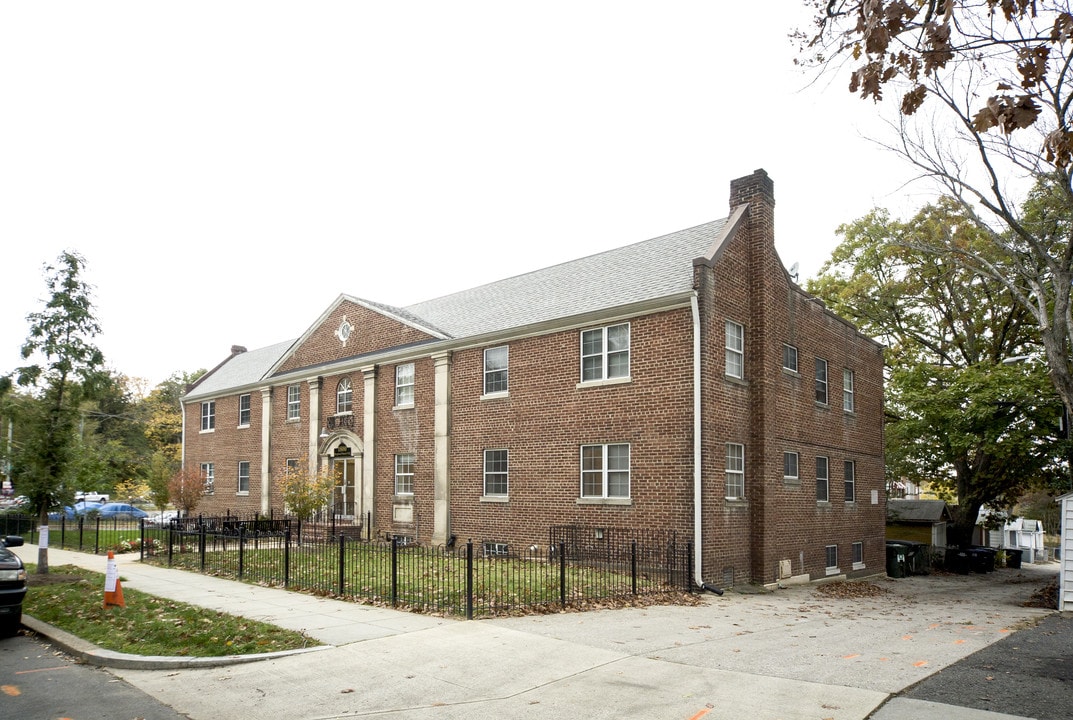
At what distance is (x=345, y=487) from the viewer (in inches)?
1123

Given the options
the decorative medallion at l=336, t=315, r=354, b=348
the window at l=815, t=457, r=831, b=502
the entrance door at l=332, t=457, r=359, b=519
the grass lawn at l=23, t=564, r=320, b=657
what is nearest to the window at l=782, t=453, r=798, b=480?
the window at l=815, t=457, r=831, b=502

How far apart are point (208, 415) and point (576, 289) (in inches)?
886

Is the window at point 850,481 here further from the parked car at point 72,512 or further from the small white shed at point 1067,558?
the parked car at point 72,512

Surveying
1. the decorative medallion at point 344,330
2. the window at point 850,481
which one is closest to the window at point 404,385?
the decorative medallion at point 344,330

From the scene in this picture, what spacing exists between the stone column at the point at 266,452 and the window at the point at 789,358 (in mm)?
20594

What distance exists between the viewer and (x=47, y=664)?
10.3 meters

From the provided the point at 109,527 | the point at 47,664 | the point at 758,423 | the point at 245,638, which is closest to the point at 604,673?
the point at 245,638

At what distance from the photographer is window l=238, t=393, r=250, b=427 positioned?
3469 centimetres

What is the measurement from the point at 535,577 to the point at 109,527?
2457 centimetres

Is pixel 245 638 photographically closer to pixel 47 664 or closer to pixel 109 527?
pixel 47 664

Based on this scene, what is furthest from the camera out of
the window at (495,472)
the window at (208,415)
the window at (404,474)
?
the window at (208,415)

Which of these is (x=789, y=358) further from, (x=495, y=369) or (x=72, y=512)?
(x=72, y=512)

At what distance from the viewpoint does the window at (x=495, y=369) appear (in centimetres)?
2339

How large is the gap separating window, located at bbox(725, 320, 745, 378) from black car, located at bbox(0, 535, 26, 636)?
15015 millimetres
